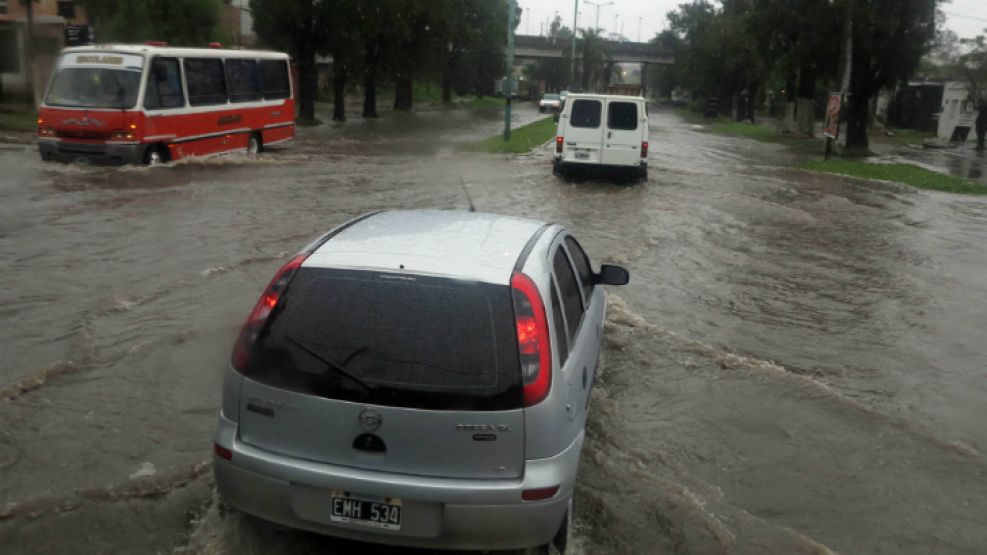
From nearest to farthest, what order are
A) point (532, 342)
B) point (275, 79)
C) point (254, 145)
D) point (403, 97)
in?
point (532, 342), point (254, 145), point (275, 79), point (403, 97)

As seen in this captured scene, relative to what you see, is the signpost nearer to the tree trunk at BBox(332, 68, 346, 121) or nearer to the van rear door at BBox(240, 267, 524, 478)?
the tree trunk at BBox(332, 68, 346, 121)

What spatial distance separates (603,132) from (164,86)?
9428 millimetres

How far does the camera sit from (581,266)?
245 inches

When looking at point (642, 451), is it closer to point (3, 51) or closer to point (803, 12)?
point (803, 12)

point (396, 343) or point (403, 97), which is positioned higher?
point (396, 343)

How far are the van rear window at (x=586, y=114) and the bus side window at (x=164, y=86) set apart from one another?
8.48 metres

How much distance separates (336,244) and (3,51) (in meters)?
39.7

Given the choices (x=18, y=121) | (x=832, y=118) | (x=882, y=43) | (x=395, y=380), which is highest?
(x=882, y=43)

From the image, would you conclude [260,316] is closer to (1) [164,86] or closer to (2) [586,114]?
(1) [164,86]

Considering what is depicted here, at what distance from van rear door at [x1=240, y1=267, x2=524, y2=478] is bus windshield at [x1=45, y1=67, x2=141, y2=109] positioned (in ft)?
53.3

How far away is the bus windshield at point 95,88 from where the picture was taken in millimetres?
18656

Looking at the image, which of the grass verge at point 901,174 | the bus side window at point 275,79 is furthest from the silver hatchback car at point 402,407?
the grass verge at point 901,174

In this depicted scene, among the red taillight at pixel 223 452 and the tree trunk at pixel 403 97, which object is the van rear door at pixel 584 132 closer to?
the red taillight at pixel 223 452

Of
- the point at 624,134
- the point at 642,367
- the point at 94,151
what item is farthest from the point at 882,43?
the point at 642,367
